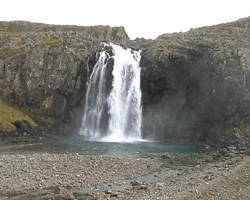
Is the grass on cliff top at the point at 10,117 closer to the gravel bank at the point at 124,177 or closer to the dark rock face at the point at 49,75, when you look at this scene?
the dark rock face at the point at 49,75

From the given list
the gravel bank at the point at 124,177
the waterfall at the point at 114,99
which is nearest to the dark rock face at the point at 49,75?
the waterfall at the point at 114,99

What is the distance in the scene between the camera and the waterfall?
78.4 meters

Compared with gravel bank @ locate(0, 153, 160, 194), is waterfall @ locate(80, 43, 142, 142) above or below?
above

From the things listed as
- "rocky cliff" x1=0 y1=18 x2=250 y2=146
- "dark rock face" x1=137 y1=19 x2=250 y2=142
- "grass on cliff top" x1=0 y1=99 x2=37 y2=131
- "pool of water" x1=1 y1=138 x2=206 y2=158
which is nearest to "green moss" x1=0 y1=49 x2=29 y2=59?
"rocky cliff" x1=0 y1=18 x2=250 y2=146

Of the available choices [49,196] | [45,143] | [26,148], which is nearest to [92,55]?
[45,143]

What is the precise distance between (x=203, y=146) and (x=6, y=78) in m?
46.8

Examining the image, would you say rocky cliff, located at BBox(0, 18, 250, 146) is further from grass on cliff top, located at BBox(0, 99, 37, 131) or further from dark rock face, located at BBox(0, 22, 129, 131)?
grass on cliff top, located at BBox(0, 99, 37, 131)

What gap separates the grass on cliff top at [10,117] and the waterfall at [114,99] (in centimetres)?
1134

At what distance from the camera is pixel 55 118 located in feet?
273

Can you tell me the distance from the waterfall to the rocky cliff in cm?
189


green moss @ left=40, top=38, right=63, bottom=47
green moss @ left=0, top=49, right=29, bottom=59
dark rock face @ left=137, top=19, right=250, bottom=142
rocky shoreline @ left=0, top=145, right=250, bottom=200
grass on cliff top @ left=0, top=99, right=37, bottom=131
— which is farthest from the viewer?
green moss @ left=40, top=38, right=63, bottom=47

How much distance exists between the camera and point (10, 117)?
7669cm

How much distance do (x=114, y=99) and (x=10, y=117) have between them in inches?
821

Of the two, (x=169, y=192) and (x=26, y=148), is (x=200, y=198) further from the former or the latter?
(x=26, y=148)
